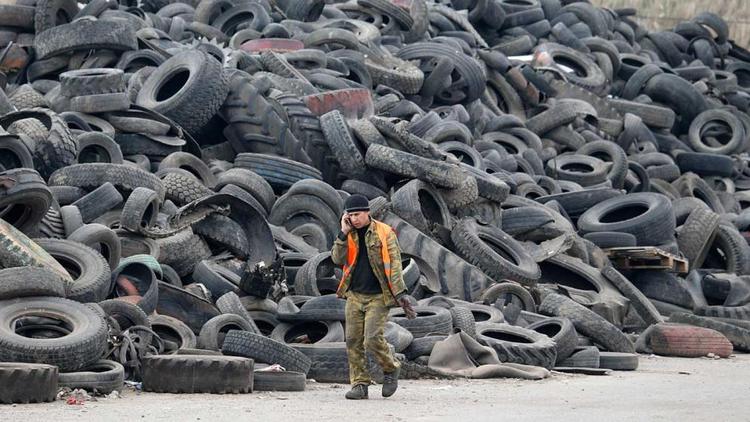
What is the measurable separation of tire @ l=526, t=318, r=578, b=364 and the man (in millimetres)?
3257

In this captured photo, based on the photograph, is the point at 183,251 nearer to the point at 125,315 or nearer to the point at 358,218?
the point at 125,315

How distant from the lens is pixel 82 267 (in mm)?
10148

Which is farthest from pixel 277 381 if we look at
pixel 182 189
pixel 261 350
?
pixel 182 189

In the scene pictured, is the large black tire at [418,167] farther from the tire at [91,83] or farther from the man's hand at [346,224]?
the man's hand at [346,224]

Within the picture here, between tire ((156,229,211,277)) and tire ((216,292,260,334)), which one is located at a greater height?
tire ((216,292,260,334))

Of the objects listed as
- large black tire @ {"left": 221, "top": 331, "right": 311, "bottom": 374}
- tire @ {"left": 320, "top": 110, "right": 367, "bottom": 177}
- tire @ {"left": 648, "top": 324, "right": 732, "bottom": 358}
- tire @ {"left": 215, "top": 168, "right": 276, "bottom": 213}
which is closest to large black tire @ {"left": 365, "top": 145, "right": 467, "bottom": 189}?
tire @ {"left": 320, "top": 110, "right": 367, "bottom": 177}

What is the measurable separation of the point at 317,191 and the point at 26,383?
6412 millimetres

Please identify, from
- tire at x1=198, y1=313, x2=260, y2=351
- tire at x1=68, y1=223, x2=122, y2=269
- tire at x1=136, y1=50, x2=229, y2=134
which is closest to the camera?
tire at x1=198, y1=313, x2=260, y2=351

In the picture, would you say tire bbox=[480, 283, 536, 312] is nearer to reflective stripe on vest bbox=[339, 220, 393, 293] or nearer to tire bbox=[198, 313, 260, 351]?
tire bbox=[198, 313, 260, 351]

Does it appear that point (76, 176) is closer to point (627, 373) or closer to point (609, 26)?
point (627, 373)

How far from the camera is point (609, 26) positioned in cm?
2916

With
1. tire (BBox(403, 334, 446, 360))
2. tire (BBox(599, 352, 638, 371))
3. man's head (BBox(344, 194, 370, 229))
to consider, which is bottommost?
tire (BBox(599, 352, 638, 371))

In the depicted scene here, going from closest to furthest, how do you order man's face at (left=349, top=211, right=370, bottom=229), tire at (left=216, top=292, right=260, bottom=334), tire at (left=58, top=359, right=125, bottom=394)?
tire at (left=58, top=359, right=125, bottom=394) < man's face at (left=349, top=211, right=370, bottom=229) < tire at (left=216, top=292, right=260, bottom=334)

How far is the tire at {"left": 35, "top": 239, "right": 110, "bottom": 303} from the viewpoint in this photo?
963cm
